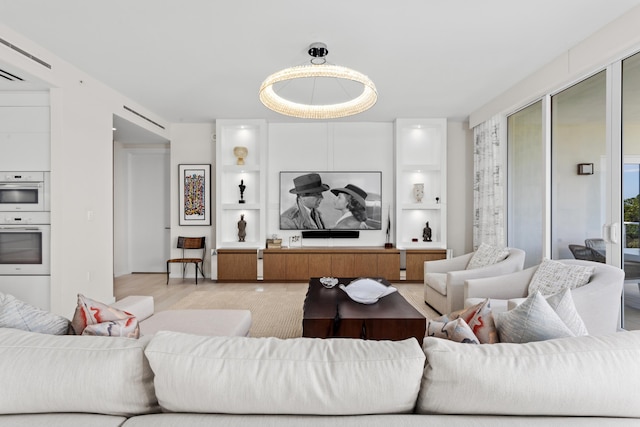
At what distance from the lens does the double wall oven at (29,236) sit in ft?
11.4

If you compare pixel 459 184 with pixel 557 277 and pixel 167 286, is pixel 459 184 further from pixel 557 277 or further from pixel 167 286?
pixel 167 286

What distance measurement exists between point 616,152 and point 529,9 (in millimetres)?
1456

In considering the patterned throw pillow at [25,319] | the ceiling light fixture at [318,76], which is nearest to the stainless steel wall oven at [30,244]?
the ceiling light fixture at [318,76]

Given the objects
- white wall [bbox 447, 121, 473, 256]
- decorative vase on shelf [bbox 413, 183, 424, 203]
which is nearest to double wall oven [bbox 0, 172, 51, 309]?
decorative vase on shelf [bbox 413, 183, 424, 203]

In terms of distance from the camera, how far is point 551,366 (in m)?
0.90

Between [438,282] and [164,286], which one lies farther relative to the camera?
[164,286]

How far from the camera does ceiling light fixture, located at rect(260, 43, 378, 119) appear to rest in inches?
108

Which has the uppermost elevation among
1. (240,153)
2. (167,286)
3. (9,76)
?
(9,76)

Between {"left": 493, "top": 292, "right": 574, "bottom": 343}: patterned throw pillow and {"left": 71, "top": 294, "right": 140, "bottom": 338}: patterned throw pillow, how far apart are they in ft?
4.87

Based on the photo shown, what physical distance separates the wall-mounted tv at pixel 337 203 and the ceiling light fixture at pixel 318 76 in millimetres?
2217

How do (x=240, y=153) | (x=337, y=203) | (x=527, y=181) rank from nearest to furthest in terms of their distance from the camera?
(x=527, y=181), (x=240, y=153), (x=337, y=203)

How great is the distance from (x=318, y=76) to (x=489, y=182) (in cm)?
340

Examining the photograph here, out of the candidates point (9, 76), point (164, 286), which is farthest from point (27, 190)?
point (164, 286)

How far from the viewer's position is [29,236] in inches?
137
